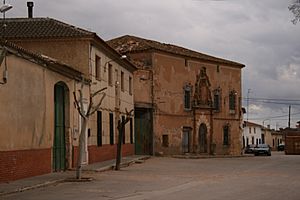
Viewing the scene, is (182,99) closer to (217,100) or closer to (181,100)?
(181,100)

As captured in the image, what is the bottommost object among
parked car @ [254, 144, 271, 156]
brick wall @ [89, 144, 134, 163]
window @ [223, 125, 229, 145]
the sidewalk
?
parked car @ [254, 144, 271, 156]

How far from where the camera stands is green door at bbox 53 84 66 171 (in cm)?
2656

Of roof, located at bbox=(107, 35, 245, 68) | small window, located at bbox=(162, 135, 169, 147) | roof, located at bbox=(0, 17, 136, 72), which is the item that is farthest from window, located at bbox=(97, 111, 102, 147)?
small window, located at bbox=(162, 135, 169, 147)

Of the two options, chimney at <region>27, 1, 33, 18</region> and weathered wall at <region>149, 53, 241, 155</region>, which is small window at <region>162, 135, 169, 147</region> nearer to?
weathered wall at <region>149, 53, 241, 155</region>

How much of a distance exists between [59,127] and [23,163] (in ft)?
17.7

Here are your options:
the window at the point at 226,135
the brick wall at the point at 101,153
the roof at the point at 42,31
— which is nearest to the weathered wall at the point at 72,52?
the roof at the point at 42,31

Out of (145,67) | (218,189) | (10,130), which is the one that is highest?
(145,67)

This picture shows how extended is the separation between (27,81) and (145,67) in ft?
88.7

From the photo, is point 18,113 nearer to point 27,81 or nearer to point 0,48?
point 27,81

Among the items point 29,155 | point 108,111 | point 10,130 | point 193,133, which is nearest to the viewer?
point 10,130

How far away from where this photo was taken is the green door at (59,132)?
26562 millimetres

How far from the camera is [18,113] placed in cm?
2178

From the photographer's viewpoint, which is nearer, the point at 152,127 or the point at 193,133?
the point at 152,127

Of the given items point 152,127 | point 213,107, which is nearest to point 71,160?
point 152,127
